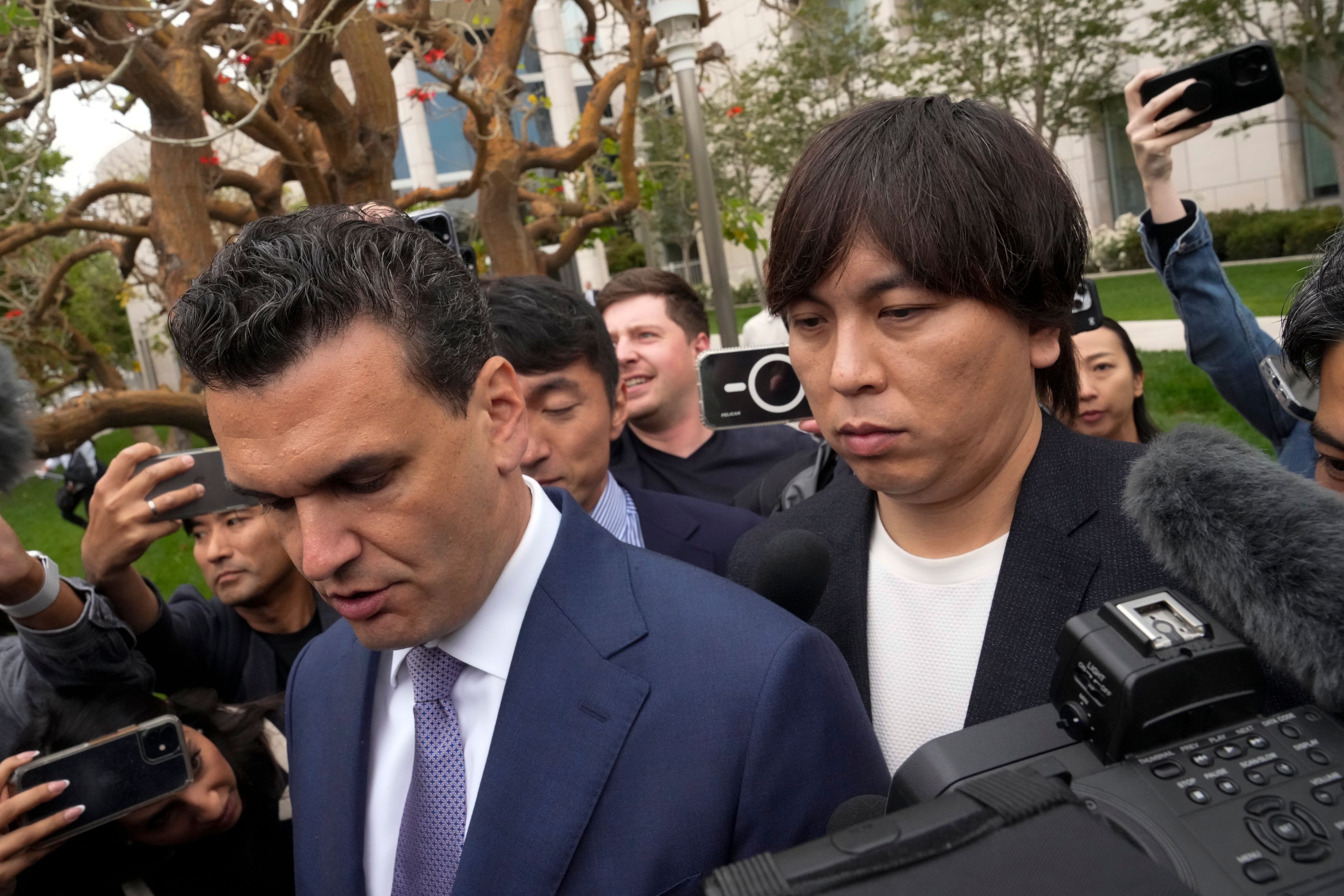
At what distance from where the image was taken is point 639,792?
140cm

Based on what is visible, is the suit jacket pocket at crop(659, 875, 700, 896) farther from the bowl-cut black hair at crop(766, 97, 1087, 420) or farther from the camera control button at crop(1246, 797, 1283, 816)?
the bowl-cut black hair at crop(766, 97, 1087, 420)

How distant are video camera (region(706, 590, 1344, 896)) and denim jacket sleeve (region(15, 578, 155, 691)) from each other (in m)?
1.90

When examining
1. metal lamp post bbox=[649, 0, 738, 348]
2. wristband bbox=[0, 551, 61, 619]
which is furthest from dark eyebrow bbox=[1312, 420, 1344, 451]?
metal lamp post bbox=[649, 0, 738, 348]

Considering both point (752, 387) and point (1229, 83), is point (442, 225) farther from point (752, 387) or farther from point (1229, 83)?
point (1229, 83)

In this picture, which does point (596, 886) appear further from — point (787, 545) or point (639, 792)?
point (787, 545)

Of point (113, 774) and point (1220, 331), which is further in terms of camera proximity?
point (1220, 331)

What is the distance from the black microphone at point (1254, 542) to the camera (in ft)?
3.11

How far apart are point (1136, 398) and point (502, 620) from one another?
252cm

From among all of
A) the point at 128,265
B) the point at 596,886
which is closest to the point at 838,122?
the point at 596,886

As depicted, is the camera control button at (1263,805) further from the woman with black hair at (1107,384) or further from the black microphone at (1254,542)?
the woman with black hair at (1107,384)

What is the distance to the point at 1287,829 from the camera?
2.69ft

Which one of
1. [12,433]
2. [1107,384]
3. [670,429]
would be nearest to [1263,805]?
[12,433]

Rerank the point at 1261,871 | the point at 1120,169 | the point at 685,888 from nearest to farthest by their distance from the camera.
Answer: the point at 1261,871 < the point at 685,888 < the point at 1120,169

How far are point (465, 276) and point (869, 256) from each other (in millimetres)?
624
